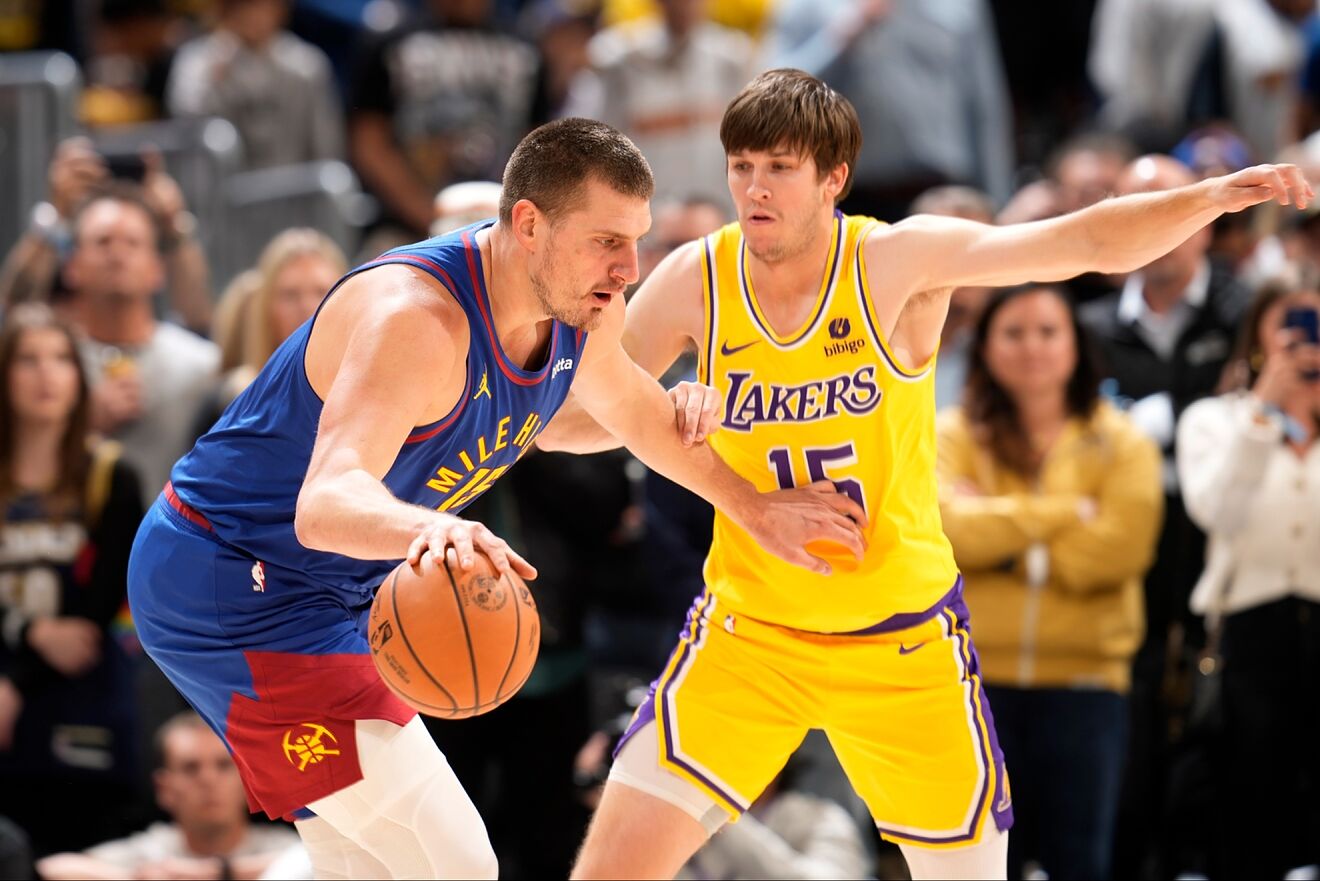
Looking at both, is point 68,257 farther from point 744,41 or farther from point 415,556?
point 415,556

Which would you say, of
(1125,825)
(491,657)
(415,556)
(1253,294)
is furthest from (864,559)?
(1253,294)

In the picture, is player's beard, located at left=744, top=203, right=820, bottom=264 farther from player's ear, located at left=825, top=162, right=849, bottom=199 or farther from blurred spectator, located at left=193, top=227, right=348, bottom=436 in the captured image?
blurred spectator, located at left=193, top=227, right=348, bottom=436

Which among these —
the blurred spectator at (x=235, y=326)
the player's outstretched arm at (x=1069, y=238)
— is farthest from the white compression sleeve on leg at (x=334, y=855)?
the blurred spectator at (x=235, y=326)

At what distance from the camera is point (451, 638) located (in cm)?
409

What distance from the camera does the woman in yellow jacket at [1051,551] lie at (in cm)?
687

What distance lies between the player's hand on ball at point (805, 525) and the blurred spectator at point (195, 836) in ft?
9.29

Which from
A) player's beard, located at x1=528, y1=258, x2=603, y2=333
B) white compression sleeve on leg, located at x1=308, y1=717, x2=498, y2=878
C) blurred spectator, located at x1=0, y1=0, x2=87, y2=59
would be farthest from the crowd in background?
blurred spectator, located at x1=0, y1=0, x2=87, y2=59

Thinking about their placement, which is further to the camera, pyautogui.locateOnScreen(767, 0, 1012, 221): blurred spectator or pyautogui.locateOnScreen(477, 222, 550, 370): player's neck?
pyautogui.locateOnScreen(767, 0, 1012, 221): blurred spectator

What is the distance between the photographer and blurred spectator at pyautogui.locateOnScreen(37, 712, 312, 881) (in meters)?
6.93

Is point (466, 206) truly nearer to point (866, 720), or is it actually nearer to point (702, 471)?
point (702, 471)

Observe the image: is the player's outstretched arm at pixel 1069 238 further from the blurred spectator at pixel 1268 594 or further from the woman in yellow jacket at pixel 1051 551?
the blurred spectator at pixel 1268 594

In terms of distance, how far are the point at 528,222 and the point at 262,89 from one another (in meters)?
6.71

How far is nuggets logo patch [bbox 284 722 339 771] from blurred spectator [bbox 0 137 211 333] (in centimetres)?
462

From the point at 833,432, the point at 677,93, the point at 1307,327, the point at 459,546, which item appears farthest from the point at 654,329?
the point at 677,93
